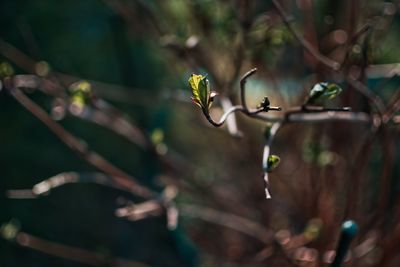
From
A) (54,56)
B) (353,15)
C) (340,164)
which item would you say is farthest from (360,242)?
(54,56)

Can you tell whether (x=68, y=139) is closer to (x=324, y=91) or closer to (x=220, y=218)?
(x=220, y=218)

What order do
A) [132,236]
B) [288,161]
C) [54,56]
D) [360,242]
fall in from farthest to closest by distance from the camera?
[132,236] < [54,56] < [288,161] < [360,242]

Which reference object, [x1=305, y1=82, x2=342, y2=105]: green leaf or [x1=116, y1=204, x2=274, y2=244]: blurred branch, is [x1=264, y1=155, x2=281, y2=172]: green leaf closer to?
[x1=305, y1=82, x2=342, y2=105]: green leaf

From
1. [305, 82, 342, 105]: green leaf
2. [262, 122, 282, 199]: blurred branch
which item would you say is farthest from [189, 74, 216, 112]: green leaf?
[305, 82, 342, 105]: green leaf

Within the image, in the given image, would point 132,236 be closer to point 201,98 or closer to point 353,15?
point 353,15

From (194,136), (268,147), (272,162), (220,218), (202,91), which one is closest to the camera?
(202,91)

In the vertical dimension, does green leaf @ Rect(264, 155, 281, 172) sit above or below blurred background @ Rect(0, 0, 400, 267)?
below

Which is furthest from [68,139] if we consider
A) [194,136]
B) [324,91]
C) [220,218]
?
[194,136]

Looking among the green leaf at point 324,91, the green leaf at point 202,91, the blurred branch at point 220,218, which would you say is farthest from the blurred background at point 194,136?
the green leaf at point 202,91
